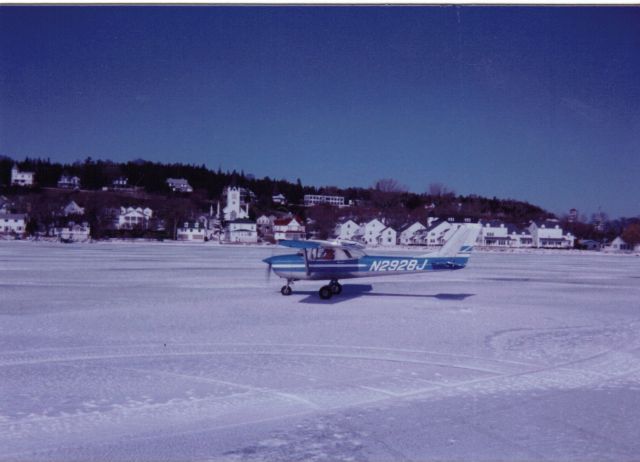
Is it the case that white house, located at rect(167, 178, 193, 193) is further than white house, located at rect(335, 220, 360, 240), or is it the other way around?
white house, located at rect(167, 178, 193, 193)

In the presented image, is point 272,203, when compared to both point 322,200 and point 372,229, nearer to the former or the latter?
point 322,200

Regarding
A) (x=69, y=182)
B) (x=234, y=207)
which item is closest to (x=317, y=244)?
(x=234, y=207)

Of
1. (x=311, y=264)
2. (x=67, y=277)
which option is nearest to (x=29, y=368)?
(x=311, y=264)

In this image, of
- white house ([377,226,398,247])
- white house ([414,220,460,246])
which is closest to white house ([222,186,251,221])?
white house ([377,226,398,247])

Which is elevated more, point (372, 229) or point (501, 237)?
point (372, 229)

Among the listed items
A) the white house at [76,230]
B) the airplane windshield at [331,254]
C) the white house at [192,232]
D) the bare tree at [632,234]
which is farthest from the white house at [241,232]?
the airplane windshield at [331,254]

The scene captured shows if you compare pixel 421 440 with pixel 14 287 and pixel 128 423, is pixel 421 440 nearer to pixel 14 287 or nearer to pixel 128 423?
pixel 128 423

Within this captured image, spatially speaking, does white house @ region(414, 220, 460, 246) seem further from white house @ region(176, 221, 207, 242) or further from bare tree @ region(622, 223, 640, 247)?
white house @ region(176, 221, 207, 242)

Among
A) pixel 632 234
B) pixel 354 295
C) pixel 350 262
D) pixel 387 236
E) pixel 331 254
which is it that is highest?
pixel 632 234
